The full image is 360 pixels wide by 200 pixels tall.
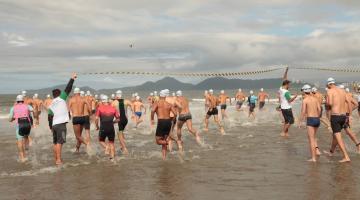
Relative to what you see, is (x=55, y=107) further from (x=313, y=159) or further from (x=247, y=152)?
(x=313, y=159)

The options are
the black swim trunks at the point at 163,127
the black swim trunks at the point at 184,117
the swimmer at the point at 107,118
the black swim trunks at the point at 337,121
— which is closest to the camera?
the black swim trunks at the point at 337,121

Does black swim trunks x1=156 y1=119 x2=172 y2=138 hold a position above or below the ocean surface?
above

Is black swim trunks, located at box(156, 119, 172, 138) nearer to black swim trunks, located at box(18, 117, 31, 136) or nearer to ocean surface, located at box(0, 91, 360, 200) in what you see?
ocean surface, located at box(0, 91, 360, 200)

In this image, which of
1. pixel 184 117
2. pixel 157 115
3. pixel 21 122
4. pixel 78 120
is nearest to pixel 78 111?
pixel 78 120

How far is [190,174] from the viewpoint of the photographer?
9328 mm

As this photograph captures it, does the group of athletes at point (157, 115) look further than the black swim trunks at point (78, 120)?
No

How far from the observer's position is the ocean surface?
770cm

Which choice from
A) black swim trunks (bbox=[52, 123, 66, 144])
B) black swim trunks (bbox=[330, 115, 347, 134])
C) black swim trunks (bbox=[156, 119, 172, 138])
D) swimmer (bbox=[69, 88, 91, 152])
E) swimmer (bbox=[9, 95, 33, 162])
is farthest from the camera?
swimmer (bbox=[69, 88, 91, 152])

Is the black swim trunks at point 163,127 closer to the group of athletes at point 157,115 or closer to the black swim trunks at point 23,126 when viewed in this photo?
the group of athletes at point 157,115

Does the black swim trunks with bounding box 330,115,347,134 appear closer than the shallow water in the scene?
No

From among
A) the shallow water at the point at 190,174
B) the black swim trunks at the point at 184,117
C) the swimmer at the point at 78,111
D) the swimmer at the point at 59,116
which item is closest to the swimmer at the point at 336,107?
the shallow water at the point at 190,174

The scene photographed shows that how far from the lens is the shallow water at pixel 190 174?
303 inches

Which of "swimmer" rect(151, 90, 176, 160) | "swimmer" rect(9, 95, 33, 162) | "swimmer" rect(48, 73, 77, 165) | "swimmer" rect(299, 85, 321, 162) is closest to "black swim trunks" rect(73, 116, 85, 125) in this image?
"swimmer" rect(9, 95, 33, 162)

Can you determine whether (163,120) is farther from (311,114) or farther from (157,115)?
(311,114)
